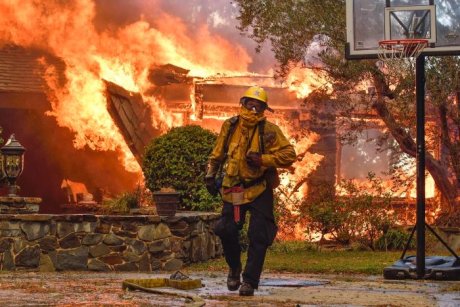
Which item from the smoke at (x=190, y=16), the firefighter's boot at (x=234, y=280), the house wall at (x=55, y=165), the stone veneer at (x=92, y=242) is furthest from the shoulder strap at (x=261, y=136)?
the smoke at (x=190, y=16)

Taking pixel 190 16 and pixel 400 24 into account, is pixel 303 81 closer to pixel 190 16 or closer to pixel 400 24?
pixel 190 16

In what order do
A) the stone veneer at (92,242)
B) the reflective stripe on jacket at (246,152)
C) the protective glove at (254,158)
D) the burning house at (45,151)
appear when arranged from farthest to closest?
the burning house at (45,151), the stone veneer at (92,242), the reflective stripe on jacket at (246,152), the protective glove at (254,158)

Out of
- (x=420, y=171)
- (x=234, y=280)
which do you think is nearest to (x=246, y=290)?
(x=234, y=280)

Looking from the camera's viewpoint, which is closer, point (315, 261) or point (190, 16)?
point (315, 261)

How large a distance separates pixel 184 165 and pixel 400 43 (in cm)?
513

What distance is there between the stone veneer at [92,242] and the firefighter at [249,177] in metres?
4.69

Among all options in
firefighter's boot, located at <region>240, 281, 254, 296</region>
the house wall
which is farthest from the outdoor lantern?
firefighter's boot, located at <region>240, 281, 254, 296</region>

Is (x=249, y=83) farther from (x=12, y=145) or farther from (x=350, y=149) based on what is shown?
(x=350, y=149)

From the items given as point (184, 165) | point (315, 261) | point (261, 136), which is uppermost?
point (261, 136)

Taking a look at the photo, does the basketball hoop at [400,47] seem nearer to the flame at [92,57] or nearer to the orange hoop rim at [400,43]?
the orange hoop rim at [400,43]

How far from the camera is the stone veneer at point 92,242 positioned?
1447 cm

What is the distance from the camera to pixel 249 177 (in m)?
10.0

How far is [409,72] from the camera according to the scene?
63.8 feet

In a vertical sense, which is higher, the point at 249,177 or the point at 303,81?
the point at 303,81
